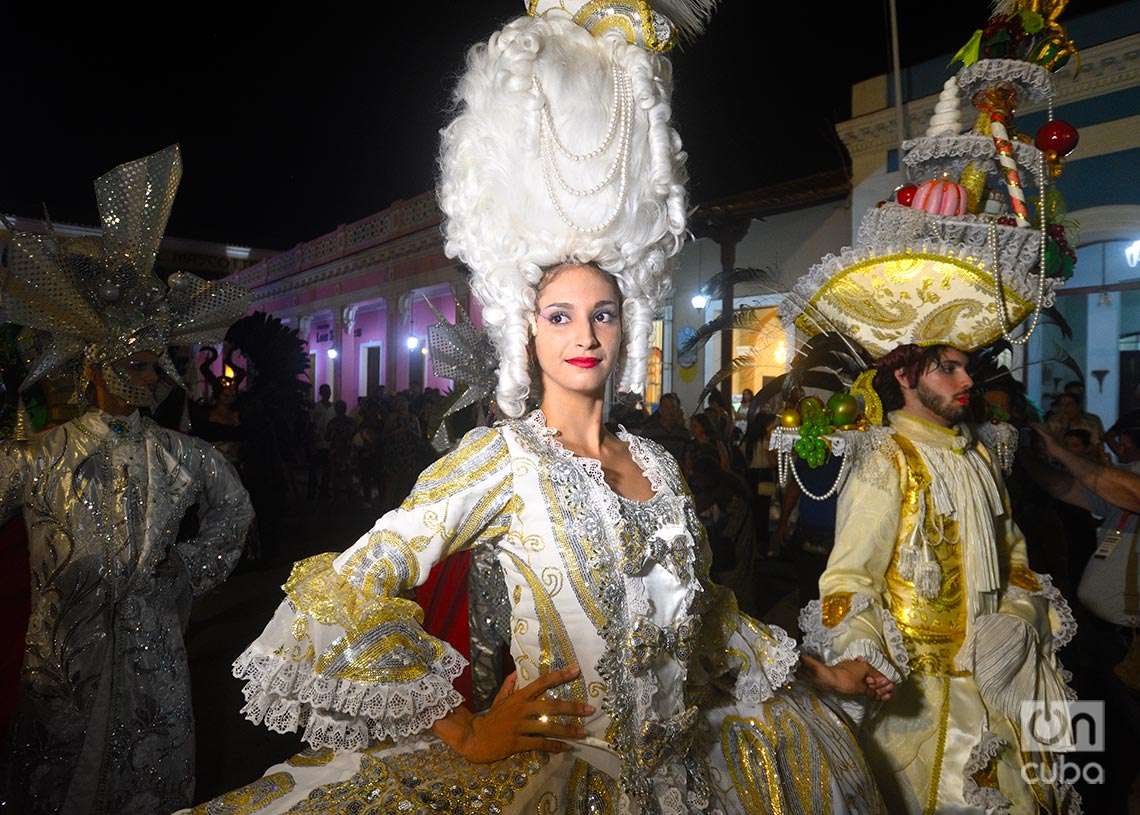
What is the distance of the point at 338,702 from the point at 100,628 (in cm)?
201

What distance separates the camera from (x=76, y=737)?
275 centimetres

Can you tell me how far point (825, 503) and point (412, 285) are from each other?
14.8 m

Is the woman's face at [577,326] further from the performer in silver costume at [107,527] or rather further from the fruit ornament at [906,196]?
the performer in silver costume at [107,527]

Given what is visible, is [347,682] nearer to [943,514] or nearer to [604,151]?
[604,151]

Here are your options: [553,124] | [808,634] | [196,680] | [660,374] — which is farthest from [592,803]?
[660,374]

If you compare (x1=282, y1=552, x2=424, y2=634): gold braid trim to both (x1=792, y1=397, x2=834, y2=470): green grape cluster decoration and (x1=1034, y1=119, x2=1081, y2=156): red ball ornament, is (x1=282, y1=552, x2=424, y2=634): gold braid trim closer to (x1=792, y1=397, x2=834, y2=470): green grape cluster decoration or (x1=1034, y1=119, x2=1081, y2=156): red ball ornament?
(x1=792, y1=397, x2=834, y2=470): green grape cluster decoration

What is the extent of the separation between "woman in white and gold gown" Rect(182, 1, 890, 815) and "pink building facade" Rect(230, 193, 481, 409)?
12669 millimetres

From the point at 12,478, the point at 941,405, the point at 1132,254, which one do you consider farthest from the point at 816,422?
the point at 1132,254

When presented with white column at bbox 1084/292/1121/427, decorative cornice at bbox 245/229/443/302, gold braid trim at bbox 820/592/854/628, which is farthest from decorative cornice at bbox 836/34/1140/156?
decorative cornice at bbox 245/229/443/302

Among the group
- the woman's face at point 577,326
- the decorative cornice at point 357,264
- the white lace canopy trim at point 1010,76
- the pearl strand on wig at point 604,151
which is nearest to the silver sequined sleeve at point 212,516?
the woman's face at point 577,326

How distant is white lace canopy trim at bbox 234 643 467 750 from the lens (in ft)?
4.66

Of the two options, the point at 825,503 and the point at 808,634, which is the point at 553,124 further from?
the point at 825,503

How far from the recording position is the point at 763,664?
6.20ft

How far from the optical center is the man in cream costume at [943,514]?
247cm
